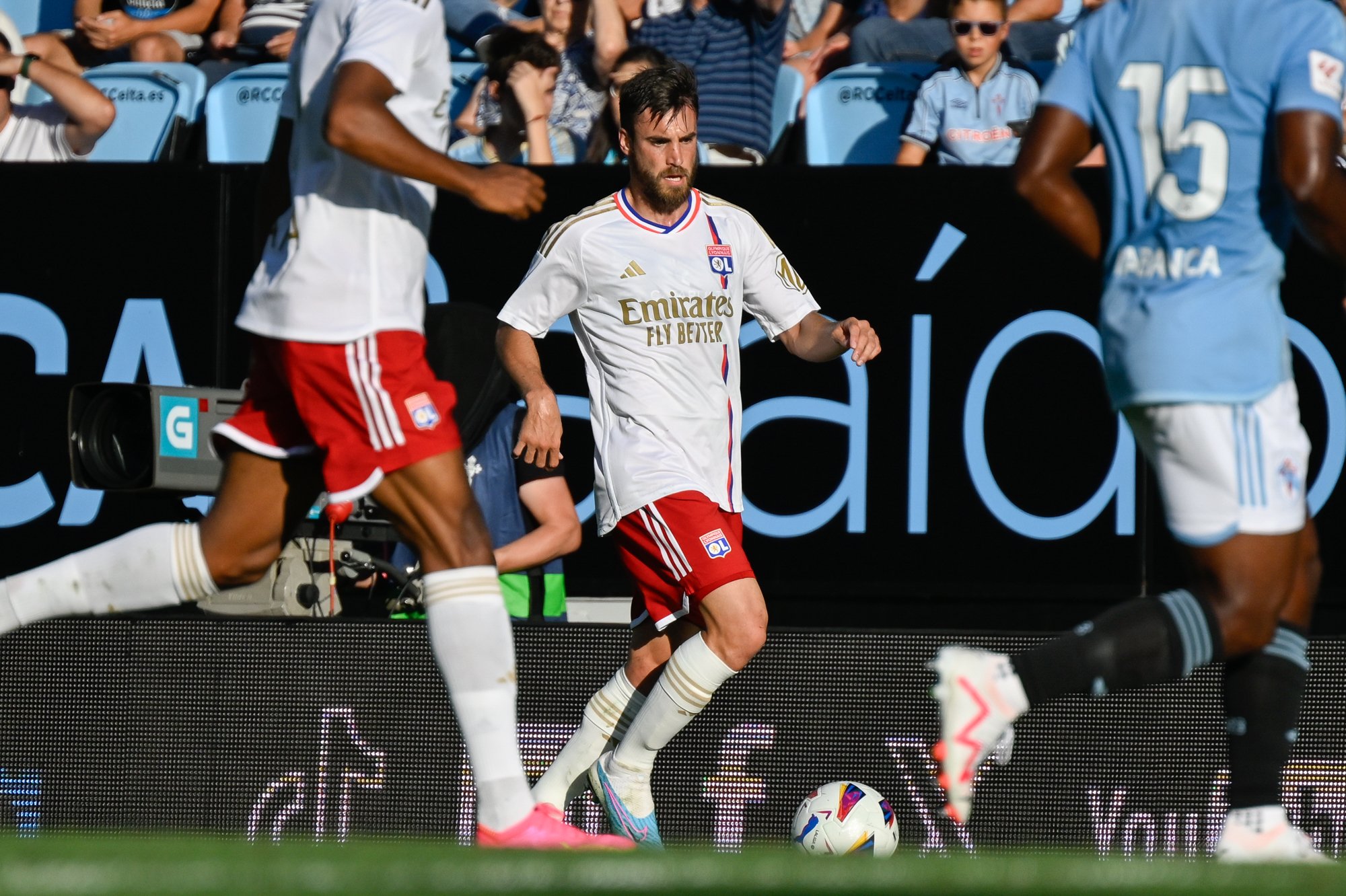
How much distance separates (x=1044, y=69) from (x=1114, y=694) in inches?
150

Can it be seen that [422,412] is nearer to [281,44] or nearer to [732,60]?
[732,60]

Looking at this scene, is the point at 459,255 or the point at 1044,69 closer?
the point at 459,255

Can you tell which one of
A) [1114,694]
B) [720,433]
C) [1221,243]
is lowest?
[1114,694]

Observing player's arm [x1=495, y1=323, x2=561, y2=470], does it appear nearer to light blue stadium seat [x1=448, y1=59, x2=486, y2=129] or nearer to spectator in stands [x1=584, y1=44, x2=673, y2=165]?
spectator in stands [x1=584, y1=44, x2=673, y2=165]

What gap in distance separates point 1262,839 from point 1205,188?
4.55ft

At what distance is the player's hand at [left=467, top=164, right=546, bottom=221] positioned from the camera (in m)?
3.88

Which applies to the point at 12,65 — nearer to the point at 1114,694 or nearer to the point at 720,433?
the point at 720,433

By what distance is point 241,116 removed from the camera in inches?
348

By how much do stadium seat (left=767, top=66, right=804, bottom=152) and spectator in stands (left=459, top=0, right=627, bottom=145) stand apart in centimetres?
82

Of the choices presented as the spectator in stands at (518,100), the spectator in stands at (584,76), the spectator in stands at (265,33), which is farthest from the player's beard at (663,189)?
the spectator in stands at (265,33)

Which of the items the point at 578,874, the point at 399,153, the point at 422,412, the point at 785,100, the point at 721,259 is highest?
the point at 785,100

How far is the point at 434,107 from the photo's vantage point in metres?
4.27

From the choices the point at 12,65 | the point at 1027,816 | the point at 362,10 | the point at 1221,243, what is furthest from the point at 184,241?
the point at 1221,243

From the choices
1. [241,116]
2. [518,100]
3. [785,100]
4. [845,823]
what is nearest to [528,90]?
[518,100]
